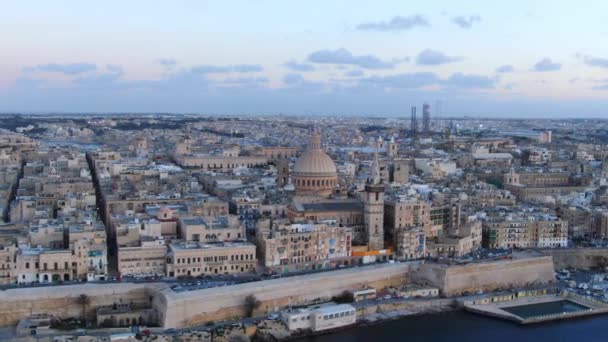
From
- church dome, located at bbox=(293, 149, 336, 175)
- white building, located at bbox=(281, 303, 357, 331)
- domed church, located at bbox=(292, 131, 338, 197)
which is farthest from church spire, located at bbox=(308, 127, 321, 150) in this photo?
white building, located at bbox=(281, 303, 357, 331)

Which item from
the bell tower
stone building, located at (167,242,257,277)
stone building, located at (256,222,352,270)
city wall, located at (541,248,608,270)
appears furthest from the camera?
city wall, located at (541,248,608,270)

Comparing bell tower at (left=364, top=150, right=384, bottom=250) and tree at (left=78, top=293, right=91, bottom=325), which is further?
bell tower at (left=364, top=150, right=384, bottom=250)

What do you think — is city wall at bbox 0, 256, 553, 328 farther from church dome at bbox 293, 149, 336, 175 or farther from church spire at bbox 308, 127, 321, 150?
church spire at bbox 308, 127, 321, 150

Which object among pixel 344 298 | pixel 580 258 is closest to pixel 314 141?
pixel 344 298

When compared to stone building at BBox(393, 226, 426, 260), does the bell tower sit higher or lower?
higher

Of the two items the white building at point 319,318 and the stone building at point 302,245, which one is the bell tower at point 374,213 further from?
the white building at point 319,318
